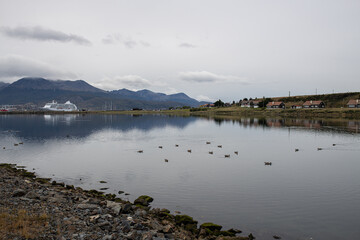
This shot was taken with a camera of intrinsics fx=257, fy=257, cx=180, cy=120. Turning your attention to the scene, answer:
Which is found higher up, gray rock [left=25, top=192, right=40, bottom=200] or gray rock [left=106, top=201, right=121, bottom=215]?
gray rock [left=25, top=192, right=40, bottom=200]

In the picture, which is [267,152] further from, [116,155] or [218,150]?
[116,155]

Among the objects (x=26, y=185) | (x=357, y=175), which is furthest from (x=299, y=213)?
(x=26, y=185)

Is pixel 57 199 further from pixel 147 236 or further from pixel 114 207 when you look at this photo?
pixel 147 236

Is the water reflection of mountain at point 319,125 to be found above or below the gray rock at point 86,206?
above

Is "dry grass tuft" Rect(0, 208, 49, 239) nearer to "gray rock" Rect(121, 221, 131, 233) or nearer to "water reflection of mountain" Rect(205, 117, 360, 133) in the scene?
"gray rock" Rect(121, 221, 131, 233)

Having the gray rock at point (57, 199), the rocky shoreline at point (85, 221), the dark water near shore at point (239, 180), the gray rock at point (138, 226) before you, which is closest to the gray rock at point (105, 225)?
the rocky shoreline at point (85, 221)

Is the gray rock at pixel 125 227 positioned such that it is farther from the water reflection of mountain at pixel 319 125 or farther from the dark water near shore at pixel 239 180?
the water reflection of mountain at pixel 319 125

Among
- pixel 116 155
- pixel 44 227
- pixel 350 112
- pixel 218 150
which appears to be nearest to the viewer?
pixel 44 227

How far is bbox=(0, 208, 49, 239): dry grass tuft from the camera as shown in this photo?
14.0 meters

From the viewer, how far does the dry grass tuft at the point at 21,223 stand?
46.1ft

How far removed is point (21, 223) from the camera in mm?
15078

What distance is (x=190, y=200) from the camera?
992 inches

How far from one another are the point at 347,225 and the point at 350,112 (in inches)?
7398

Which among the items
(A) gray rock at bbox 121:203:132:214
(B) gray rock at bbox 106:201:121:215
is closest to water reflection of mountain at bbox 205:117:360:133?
(A) gray rock at bbox 121:203:132:214
